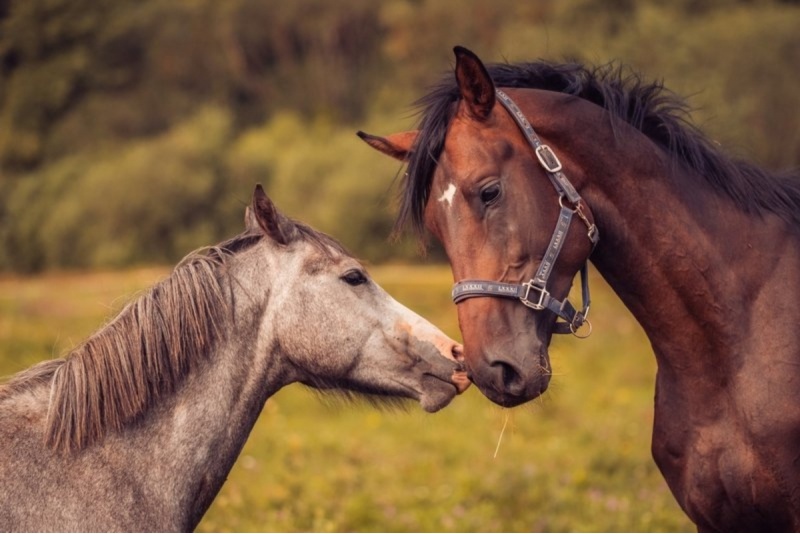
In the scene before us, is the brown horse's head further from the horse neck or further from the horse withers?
the horse neck

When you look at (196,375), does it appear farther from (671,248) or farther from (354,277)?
(671,248)

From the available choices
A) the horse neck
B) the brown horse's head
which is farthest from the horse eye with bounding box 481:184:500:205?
the horse neck

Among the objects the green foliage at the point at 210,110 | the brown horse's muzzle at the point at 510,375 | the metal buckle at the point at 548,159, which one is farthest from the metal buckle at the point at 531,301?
the green foliage at the point at 210,110

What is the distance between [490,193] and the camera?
12.7 ft

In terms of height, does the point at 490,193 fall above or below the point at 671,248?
above

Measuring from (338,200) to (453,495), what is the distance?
1754 centimetres

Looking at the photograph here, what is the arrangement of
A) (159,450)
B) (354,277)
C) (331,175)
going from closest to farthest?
1. (159,450)
2. (354,277)
3. (331,175)

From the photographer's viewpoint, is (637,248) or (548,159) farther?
(637,248)

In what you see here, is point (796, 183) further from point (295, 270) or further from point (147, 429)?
point (147, 429)

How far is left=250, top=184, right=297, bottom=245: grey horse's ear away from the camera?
3.86 metres

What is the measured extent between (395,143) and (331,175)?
75.7 ft

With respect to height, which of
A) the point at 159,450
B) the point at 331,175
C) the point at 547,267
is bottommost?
the point at 331,175

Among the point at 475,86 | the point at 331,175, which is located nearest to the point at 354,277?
the point at 475,86

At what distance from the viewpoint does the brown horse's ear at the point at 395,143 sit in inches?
167
